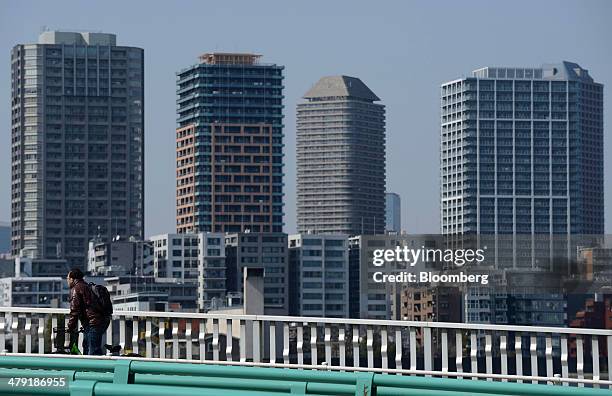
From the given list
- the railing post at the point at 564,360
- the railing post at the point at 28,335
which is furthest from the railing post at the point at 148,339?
the railing post at the point at 564,360

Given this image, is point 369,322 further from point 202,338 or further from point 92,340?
point 92,340

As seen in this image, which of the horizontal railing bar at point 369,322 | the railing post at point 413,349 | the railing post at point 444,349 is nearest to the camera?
the horizontal railing bar at point 369,322

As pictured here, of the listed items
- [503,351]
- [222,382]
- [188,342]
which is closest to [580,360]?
[503,351]

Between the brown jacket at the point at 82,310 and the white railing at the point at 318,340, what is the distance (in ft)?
1.77

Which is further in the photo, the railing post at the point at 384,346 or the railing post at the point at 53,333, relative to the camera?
the railing post at the point at 53,333

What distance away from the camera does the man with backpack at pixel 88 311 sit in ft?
48.5

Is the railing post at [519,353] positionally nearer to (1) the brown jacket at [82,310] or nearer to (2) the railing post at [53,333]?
(1) the brown jacket at [82,310]

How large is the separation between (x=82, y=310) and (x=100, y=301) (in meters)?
0.20

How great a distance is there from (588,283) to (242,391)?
549 ft

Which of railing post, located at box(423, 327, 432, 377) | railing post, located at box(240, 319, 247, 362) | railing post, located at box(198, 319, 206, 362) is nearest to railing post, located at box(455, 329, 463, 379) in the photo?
railing post, located at box(423, 327, 432, 377)

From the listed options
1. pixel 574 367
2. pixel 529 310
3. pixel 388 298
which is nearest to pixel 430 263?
pixel 388 298

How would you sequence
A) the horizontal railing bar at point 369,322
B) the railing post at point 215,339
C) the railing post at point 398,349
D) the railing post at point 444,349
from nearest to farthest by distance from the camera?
1. the horizontal railing bar at point 369,322
2. the railing post at point 444,349
3. the railing post at point 398,349
4. the railing post at point 215,339

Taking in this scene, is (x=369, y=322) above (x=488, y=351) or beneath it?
above

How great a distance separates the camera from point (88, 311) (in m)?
14.9
